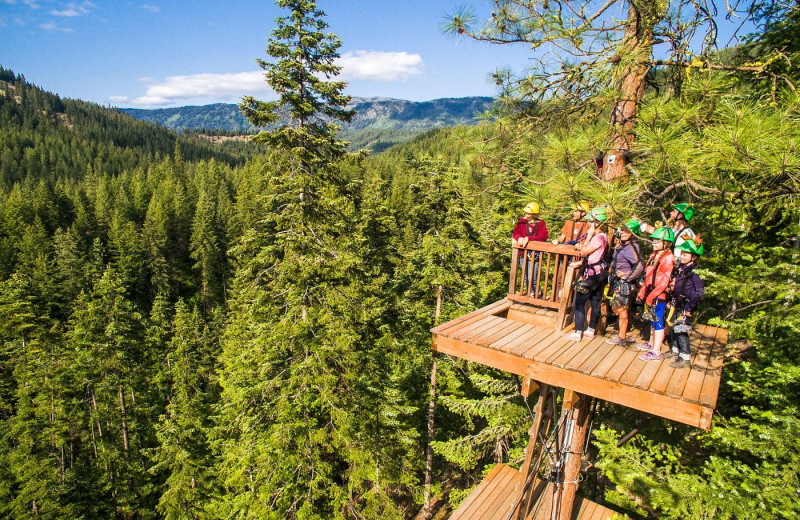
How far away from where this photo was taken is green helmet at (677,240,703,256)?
14.2 ft

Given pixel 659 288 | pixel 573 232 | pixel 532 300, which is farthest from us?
pixel 573 232


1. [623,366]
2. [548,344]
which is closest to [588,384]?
[623,366]

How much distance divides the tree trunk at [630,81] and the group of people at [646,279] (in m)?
0.89

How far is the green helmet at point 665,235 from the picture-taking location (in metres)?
4.38

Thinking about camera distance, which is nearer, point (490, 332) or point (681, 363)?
point (681, 363)

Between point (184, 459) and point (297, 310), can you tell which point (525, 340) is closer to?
point (297, 310)

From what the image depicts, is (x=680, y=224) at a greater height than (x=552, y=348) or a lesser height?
greater

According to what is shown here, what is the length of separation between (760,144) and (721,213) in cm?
368

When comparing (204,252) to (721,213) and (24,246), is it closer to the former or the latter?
Result: (24,246)

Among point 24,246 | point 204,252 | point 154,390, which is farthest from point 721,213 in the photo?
point 24,246

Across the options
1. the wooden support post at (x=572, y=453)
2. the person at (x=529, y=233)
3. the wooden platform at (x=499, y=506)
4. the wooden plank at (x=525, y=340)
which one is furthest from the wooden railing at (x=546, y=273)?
the wooden platform at (x=499, y=506)

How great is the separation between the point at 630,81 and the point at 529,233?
2.39 meters

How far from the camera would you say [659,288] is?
4.48m

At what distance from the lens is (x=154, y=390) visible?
84.9 ft
